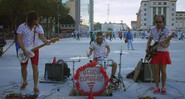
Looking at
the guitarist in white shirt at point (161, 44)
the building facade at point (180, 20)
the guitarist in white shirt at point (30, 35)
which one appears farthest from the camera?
the building facade at point (180, 20)

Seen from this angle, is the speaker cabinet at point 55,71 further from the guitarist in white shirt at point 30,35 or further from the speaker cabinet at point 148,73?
the speaker cabinet at point 148,73

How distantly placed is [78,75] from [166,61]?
214 cm

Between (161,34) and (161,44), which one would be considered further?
(161,34)

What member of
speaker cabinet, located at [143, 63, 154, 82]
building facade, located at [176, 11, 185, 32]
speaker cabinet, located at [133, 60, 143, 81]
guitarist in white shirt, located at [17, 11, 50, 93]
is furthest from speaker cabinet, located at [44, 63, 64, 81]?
building facade, located at [176, 11, 185, 32]

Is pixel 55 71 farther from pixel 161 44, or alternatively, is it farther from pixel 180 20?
pixel 180 20

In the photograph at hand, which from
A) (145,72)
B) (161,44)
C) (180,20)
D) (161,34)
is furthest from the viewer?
(180,20)

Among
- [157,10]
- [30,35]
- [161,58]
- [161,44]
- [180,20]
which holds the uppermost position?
[157,10]

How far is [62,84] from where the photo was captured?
7.96 meters

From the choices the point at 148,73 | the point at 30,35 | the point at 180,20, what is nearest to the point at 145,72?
the point at 148,73

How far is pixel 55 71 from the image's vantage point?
8328 millimetres

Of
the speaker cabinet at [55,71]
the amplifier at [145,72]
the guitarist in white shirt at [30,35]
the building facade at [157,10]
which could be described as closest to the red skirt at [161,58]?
the amplifier at [145,72]

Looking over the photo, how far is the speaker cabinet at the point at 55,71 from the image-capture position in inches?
325

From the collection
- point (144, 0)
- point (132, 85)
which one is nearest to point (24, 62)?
point (132, 85)

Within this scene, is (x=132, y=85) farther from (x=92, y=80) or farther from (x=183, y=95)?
(x=92, y=80)
